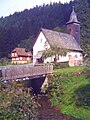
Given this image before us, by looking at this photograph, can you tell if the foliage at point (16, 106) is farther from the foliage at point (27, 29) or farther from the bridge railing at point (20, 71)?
the foliage at point (27, 29)

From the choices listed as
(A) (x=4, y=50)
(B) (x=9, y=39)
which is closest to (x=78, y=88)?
(A) (x=4, y=50)

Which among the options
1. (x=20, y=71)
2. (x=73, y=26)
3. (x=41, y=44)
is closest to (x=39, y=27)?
(x=73, y=26)

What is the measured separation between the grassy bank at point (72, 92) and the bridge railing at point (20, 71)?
6.88 feet

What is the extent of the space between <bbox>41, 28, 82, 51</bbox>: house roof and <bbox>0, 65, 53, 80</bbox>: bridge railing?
12.7 m

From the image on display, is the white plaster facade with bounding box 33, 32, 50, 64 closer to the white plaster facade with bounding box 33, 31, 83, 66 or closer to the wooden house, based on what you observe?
the white plaster facade with bounding box 33, 31, 83, 66

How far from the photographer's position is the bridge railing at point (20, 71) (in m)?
28.5

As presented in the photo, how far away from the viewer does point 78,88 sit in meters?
32.8

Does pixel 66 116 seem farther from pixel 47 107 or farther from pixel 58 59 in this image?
pixel 58 59

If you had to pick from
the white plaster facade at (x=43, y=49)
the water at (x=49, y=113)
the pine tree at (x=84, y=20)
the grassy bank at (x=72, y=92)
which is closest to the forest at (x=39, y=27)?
the pine tree at (x=84, y=20)

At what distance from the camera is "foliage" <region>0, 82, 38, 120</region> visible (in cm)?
1420

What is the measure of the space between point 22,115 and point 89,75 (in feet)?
81.0

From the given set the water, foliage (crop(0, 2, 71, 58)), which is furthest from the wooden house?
the water

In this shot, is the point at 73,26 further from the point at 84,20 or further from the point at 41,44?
the point at 84,20

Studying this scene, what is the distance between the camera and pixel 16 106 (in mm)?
14703
